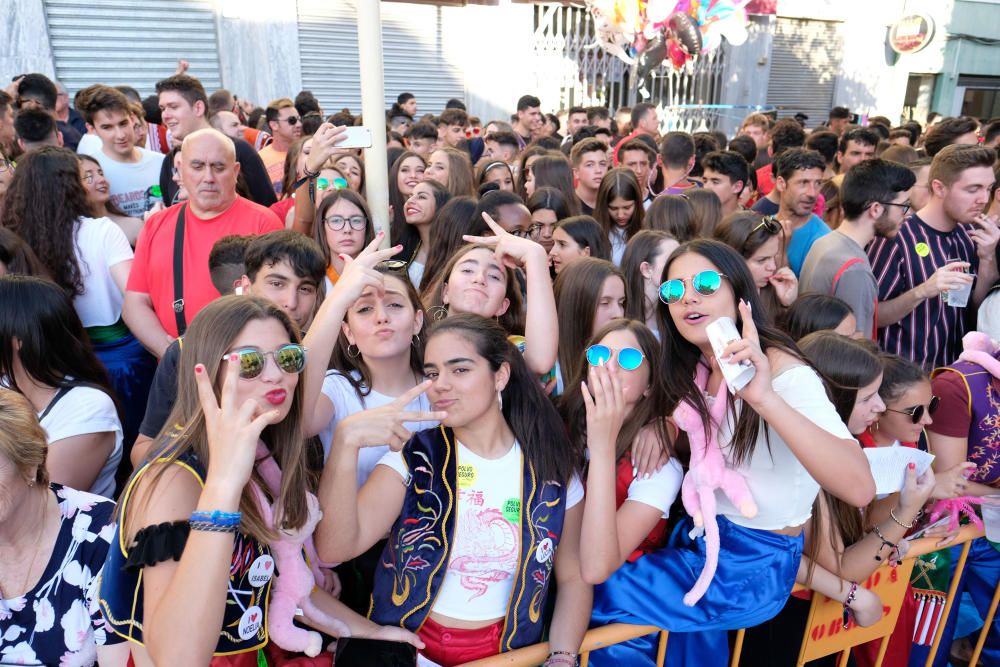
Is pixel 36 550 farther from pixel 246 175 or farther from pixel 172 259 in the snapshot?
pixel 246 175

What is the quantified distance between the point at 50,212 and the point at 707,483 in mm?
3324

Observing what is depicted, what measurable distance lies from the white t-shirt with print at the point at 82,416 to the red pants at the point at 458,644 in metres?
1.32

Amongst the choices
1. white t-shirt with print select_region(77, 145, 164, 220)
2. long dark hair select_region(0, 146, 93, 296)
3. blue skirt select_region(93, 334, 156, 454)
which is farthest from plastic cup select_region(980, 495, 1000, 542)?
white t-shirt with print select_region(77, 145, 164, 220)

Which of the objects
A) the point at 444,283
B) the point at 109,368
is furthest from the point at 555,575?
the point at 109,368

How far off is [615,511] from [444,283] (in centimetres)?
156

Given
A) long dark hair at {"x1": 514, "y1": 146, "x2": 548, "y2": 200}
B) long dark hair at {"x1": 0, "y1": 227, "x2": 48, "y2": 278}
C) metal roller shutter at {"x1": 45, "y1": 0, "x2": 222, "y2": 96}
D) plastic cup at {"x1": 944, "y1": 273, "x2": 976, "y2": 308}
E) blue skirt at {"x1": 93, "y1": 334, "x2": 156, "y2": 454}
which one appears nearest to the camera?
long dark hair at {"x1": 0, "y1": 227, "x2": 48, "y2": 278}

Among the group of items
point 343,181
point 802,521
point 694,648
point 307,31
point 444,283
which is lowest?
point 694,648

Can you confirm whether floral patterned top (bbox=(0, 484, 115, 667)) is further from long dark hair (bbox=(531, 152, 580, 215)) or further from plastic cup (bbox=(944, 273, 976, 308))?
plastic cup (bbox=(944, 273, 976, 308))

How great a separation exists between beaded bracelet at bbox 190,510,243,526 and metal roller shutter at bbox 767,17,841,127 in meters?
18.7

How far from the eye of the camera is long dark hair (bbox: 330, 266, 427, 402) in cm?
255

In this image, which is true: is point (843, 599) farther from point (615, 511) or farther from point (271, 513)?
point (271, 513)

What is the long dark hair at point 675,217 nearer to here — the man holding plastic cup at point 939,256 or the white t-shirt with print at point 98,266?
the man holding plastic cup at point 939,256

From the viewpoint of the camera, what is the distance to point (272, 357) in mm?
1895

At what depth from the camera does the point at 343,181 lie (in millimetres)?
4121
